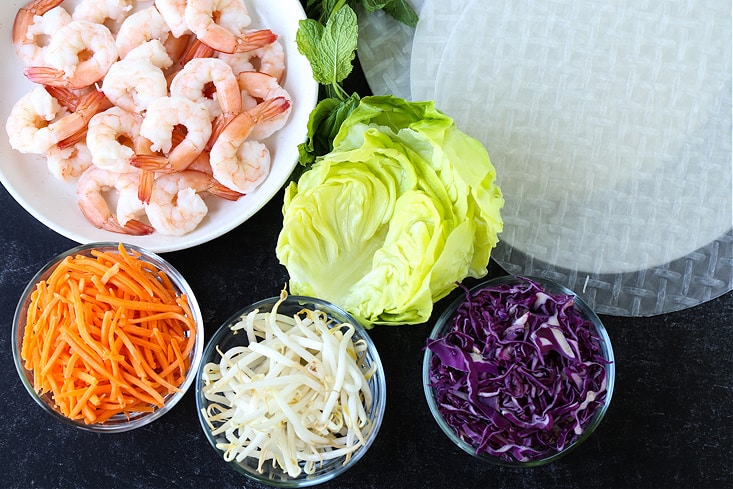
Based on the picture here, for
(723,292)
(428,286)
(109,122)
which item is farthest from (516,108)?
(109,122)

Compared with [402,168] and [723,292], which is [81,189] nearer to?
[402,168]

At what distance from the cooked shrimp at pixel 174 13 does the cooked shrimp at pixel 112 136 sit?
0.25 meters

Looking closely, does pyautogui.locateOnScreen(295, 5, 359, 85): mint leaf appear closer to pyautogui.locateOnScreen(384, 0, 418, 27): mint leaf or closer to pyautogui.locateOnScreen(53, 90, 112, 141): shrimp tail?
pyautogui.locateOnScreen(384, 0, 418, 27): mint leaf

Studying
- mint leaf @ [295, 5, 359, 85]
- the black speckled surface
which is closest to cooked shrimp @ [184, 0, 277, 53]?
mint leaf @ [295, 5, 359, 85]

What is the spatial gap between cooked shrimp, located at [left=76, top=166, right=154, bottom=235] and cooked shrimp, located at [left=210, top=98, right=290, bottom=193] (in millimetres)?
228

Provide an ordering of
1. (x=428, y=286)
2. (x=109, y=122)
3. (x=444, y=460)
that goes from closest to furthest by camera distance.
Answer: (x=428, y=286)
(x=109, y=122)
(x=444, y=460)

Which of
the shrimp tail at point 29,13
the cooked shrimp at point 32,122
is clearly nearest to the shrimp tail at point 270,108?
the cooked shrimp at point 32,122

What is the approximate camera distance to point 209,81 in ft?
6.08

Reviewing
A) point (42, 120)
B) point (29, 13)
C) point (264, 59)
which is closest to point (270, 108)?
point (264, 59)

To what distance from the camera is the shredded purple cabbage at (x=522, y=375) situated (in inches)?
65.7

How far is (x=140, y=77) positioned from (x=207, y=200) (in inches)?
13.9

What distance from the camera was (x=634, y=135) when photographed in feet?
6.12

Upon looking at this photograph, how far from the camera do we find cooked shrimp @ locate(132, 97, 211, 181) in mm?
1782

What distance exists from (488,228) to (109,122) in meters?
0.98
